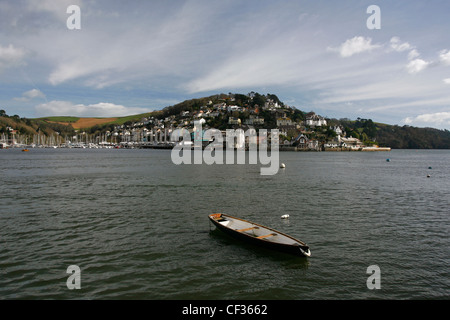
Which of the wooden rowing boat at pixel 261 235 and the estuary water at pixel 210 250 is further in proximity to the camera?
the wooden rowing boat at pixel 261 235

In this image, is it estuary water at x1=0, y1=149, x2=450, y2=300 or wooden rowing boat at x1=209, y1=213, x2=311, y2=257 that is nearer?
estuary water at x1=0, y1=149, x2=450, y2=300

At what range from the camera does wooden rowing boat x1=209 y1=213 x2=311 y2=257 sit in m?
15.2

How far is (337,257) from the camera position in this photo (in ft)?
51.3

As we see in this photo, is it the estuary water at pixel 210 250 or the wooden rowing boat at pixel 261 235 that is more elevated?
the wooden rowing boat at pixel 261 235

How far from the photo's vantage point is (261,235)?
17.5 m

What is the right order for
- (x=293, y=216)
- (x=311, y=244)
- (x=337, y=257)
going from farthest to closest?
(x=293, y=216), (x=311, y=244), (x=337, y=257)

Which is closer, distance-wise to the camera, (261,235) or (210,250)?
(210,250)

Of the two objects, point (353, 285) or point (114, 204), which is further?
point (114, 204)

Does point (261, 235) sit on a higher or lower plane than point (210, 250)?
higher

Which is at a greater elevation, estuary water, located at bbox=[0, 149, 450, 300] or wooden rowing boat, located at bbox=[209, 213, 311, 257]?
wooden rowing boat, located at bbox=[209, 213, 311, 257]

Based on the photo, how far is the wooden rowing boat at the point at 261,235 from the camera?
15.2 meters
